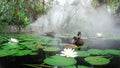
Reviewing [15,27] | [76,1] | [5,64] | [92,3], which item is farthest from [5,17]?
[92,3]

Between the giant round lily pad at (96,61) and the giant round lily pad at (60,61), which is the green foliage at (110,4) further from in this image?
the giant round lily pad at (60,61)

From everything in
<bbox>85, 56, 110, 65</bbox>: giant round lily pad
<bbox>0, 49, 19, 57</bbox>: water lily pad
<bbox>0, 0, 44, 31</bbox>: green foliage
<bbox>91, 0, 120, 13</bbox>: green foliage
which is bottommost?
<bbox>85, 56, 110, 65</bbox>: giant round lily pad

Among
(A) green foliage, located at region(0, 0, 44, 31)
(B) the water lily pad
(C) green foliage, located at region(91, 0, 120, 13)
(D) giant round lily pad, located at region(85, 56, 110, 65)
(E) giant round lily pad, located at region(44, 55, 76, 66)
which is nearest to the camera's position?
(E) giant round lily pad, located at region(44, 55, 76, 66)

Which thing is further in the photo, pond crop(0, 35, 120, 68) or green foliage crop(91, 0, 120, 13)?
green foliage crop(91, 0, 120, 13)

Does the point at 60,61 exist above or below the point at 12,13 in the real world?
below

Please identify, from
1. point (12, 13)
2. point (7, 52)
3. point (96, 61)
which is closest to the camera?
point (96, 61)

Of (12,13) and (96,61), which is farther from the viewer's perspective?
(12,13)

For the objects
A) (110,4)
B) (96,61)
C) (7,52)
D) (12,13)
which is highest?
(110,4)

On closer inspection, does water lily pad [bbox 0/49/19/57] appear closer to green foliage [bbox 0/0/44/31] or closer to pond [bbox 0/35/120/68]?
pond [bbox 0/35/120/68]

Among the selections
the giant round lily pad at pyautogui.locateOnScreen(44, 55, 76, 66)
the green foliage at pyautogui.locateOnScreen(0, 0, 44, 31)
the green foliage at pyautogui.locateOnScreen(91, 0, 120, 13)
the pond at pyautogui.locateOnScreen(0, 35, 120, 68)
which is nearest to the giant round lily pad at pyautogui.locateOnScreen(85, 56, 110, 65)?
the pond at pyautogui.locateOnScreen(0, 35, 120, 68)

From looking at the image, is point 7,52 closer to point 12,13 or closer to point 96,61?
point 96,61

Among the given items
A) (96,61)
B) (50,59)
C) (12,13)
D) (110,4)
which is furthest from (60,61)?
(110,4)

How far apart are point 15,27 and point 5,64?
562cm

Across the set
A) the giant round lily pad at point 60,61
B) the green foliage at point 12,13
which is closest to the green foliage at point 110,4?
the green foliage at point 12,13
